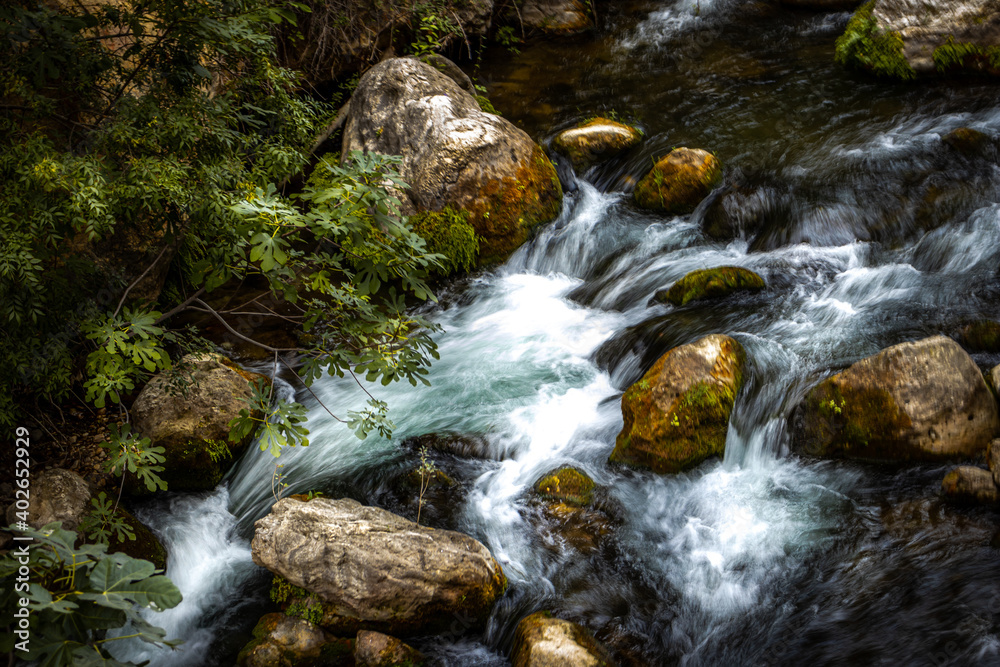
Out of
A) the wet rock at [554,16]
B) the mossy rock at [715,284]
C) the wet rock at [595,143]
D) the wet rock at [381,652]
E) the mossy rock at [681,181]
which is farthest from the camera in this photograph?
the wet rock at [554,16]

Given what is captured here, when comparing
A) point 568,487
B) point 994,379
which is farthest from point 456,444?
point 994,379

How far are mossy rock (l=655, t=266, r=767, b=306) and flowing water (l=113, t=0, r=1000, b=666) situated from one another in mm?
161

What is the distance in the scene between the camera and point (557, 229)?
7.85m

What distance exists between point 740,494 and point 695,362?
99cm

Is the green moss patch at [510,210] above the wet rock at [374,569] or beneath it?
above

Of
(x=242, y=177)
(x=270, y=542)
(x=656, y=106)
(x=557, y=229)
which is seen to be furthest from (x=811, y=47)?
(x=270, y=542)

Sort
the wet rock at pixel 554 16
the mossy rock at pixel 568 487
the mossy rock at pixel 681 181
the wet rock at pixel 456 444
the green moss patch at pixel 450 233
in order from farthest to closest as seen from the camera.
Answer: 1. the wet rock at pixel 554 16
2. the mossy rock at pixel 681 181
3. the green moss patch at pixel 450 233
4. the wet rock at pixel 456 444
5. the mossy rock at pixel 568 487

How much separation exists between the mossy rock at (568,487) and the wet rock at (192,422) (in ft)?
7.97

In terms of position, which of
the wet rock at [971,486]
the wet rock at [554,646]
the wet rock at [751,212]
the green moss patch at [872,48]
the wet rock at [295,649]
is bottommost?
the wet rock at [295,649]

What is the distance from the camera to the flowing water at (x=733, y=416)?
4031mm

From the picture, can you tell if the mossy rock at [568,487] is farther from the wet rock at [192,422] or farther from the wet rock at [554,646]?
the wet rock at [192,422]

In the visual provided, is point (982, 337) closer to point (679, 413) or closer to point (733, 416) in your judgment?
point (733, 416)

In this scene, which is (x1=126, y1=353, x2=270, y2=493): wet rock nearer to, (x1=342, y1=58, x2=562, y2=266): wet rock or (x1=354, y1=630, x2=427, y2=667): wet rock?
(x1=354, y1=630, x2=427, y2=667): wet rock

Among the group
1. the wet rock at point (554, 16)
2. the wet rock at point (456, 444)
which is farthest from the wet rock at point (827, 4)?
the wet rock at point (456, 444)
